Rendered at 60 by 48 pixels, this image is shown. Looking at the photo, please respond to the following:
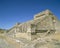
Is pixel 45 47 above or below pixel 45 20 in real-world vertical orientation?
below

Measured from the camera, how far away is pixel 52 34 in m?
14.0

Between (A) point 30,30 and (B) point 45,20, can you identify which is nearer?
(A) point 30,30

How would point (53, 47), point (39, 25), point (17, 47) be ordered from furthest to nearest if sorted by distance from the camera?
point (39, 25)
point (17, 47)
point (53, 47)

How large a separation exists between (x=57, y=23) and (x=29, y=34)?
4.31m

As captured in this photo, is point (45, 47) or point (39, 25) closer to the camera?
point (45, 47)

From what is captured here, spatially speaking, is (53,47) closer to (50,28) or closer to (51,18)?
(50,28)

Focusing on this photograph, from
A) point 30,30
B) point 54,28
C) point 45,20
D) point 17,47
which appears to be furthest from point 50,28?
point 17,47

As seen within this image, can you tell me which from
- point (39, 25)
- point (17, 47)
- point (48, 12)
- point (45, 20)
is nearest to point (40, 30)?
point (39, 25)

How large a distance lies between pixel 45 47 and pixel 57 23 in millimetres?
7877

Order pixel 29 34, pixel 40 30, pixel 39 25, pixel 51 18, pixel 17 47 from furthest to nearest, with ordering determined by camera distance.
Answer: pixel 51 18 < pixel 39 25 < pixel 40 30 < pixel 29 34 < pixel 17 47

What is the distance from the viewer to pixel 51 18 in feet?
54.5

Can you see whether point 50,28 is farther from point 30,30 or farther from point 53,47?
point 53,47

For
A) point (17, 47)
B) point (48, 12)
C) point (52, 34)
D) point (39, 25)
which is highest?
point (48, 12)

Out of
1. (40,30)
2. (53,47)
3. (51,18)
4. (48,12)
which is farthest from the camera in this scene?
(48,12)
